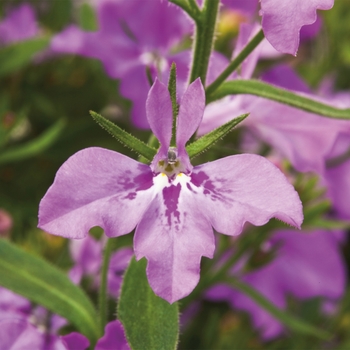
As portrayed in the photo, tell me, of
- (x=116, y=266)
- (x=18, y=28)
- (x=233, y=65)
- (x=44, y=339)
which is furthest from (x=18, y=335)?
(x=18, y=28)

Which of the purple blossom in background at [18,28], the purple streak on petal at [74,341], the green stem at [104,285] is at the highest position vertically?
the purple blossom in background at [18,28]

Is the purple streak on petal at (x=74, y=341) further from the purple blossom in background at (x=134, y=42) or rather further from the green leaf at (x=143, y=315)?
the purple blossom in background at (x=134, y=42)

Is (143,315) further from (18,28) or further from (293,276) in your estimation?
(18,28)

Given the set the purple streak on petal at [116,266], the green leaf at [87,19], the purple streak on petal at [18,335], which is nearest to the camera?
the purple streak on petal at [18,335]

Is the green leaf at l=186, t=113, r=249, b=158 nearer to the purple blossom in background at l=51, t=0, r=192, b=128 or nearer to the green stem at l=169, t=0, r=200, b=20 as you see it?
the green stem at l=169, t=0, r=200, b=20

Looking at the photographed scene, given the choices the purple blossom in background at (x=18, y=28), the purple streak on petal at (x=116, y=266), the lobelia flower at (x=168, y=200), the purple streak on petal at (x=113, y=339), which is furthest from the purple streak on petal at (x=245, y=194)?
the purple blossom in background at (x=18, y=28)

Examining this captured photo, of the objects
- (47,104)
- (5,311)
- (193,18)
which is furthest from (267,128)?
(47,104)
